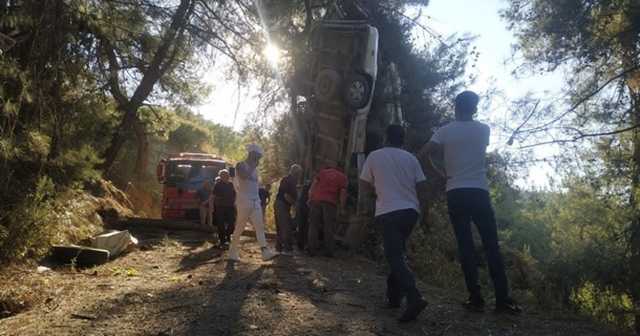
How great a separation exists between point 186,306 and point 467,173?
9.50 ft

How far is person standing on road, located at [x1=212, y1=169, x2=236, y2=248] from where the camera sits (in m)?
10.8

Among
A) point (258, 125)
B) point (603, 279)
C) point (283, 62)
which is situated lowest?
point (603, 279)

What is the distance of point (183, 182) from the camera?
16828mm

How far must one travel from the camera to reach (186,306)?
523cm

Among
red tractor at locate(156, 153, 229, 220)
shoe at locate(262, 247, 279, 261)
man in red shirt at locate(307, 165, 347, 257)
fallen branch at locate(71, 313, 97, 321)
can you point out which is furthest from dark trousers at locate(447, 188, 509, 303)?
red tractor at locate(156, 153, 229, 220)

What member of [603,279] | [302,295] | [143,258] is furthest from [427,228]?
[302,295]

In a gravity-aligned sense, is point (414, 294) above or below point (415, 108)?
below

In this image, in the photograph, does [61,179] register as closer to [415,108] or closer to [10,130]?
[10,130]

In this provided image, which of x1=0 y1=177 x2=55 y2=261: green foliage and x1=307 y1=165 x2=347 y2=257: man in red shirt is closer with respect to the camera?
x1=0 y1=177 x2=55 y2=261: green foliage

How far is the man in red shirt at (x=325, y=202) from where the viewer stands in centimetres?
974

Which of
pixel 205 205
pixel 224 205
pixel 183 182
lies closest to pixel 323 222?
pixel 224 205

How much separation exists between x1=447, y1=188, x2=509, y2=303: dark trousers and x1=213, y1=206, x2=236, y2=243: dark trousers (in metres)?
6.43

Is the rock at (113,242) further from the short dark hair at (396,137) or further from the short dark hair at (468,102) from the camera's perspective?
the short dark hair at (468,102)

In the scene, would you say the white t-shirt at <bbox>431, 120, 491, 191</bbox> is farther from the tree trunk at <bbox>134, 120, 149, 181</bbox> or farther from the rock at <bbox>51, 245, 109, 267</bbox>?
the tree trunk at <bbox>134, 120, 149, 181</bbox>
